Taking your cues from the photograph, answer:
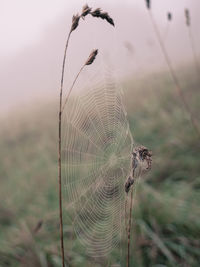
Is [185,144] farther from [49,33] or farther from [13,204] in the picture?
[49,33]

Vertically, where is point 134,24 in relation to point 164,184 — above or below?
above

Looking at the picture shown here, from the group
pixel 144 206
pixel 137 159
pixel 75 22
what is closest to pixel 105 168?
pixel 144 206

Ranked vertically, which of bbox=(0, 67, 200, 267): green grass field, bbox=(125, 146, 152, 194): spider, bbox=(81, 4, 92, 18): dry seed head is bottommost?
bbox=(0, 67, 200, 267): green grass field

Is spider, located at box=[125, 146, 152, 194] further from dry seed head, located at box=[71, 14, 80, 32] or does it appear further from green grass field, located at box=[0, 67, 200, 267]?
green grass field, located at box=[0, 67, 200, 267]

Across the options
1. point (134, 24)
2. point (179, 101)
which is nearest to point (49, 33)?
point (134, 24)

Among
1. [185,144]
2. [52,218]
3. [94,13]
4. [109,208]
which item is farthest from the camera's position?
[185,144]

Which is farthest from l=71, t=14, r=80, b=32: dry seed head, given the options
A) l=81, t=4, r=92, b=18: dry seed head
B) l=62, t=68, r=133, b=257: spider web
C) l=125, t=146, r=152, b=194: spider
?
l=62, t=68, r=133, b=257: spider web

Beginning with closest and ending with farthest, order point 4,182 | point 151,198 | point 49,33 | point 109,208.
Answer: point 109,208 → point 151,198 → point 4,182 → point 49,33

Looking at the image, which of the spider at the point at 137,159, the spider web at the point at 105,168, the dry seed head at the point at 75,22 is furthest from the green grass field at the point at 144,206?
the dry seed head at the point at 75,22
